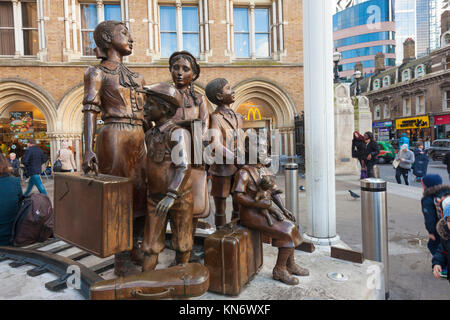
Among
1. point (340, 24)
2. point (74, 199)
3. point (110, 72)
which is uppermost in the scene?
point (340, 24)

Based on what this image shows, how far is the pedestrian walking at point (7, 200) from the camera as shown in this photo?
3414 mm

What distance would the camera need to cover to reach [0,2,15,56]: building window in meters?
11.8

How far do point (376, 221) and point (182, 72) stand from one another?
2376 mm

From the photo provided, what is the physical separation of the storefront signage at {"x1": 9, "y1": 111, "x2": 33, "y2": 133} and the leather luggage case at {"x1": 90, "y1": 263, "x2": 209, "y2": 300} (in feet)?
47.4

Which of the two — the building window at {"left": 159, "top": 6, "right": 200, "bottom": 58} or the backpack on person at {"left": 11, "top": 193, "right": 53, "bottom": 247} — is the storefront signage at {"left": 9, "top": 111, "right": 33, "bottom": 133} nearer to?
the building window at {"left": 159, "top": 6, "right": 200, "bottom": 58}

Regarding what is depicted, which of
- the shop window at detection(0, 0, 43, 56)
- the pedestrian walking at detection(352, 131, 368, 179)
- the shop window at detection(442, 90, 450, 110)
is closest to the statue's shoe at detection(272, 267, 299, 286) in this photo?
the pedestrian walking at detection(352, 131, 368, 179)

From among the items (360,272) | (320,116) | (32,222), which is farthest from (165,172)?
(32,222)

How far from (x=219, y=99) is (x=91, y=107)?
51.0 inches

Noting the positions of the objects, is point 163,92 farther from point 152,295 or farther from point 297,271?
point 297,271

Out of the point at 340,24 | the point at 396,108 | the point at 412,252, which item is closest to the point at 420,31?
the point at 340,24

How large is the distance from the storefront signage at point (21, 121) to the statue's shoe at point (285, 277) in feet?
48.4

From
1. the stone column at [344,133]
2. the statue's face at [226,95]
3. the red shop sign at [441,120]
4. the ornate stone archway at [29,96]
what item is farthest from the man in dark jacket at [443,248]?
the red shop sign at [441,120]
